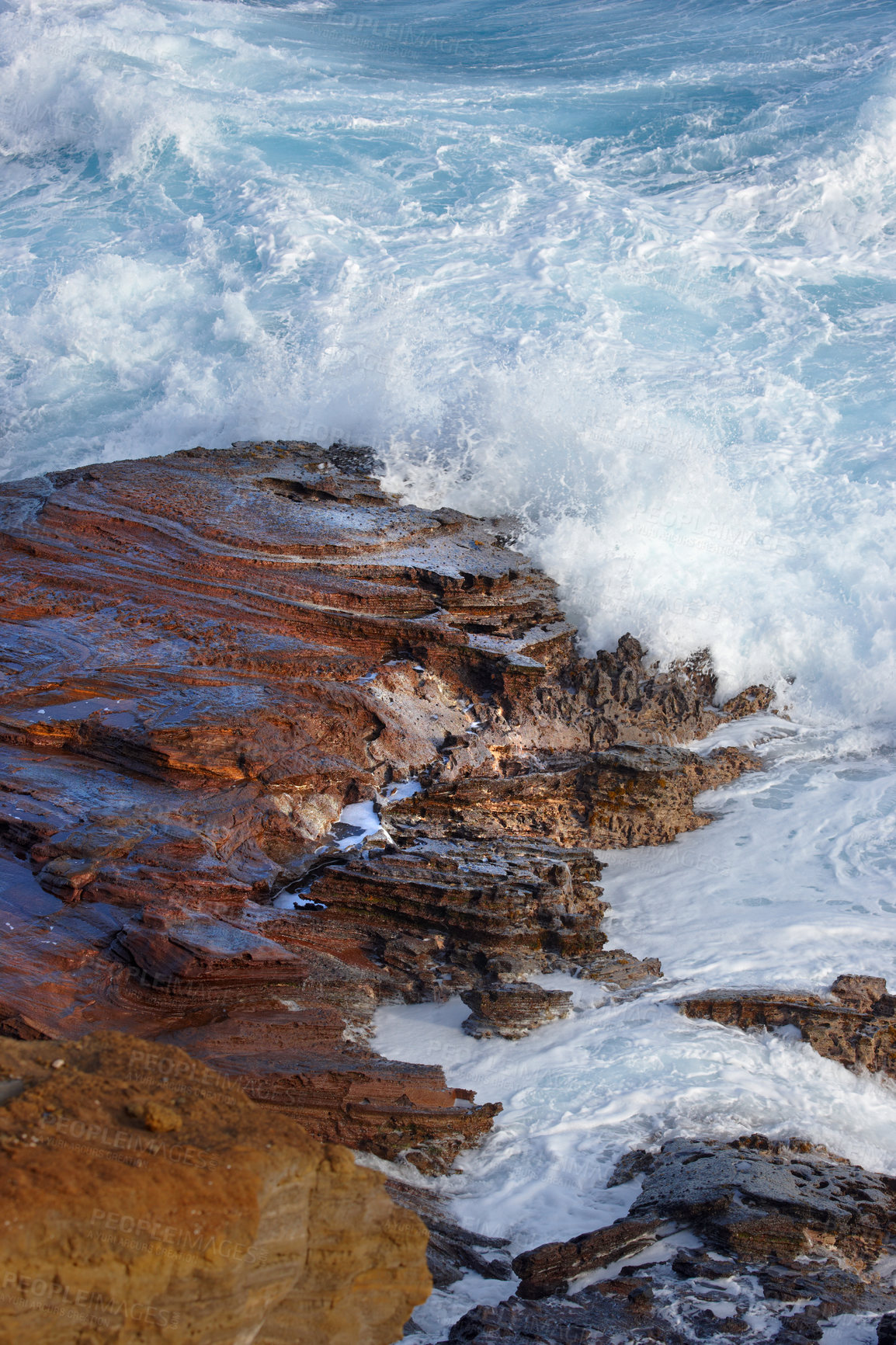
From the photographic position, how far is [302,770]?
5.96 meters

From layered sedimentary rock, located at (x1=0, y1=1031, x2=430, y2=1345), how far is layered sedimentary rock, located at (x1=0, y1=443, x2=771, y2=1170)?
168cm

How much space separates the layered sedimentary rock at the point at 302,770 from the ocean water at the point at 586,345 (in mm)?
377

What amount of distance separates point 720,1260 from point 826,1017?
189cm

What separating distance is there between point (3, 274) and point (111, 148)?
166 inches

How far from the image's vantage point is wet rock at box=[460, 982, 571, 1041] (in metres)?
4.91

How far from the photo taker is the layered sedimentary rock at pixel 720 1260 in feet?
10.7

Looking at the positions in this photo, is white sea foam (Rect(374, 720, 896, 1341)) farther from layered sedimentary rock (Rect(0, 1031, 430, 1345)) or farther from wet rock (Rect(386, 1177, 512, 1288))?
layered sedimentary rock (Rect(0, 1031, 430, 1345))

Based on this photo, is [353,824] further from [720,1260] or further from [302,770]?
[720,1260]

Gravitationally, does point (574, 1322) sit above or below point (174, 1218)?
below

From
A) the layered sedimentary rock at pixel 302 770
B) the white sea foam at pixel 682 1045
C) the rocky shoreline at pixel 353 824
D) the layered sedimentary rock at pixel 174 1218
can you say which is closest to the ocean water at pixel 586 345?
the white sea foam at pixel 682 1045

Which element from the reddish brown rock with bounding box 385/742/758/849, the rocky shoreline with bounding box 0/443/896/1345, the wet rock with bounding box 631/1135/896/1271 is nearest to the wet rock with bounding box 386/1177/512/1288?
the rocky shoreline with bounding box 0/443/896/1345

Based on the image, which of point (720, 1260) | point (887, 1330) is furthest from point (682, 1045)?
point (887, 1330)

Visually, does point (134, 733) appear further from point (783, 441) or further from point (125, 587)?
point (783, 441)

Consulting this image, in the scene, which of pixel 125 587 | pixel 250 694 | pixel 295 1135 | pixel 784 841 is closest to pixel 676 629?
pixel 784 841
